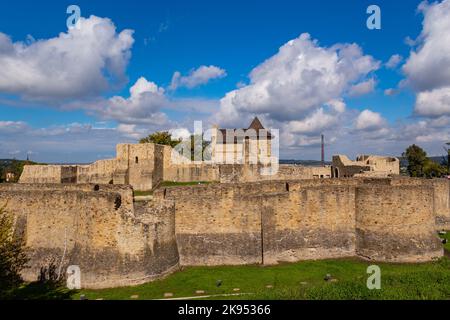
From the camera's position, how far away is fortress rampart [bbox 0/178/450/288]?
16.0 meters

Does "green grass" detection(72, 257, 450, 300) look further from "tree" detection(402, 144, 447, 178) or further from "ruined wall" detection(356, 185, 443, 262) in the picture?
"tree" detection(402, 144, 447, 178)

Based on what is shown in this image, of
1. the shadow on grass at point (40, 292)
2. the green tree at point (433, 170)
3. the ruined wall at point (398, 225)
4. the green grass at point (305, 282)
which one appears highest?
the green tree at point (433, 170)

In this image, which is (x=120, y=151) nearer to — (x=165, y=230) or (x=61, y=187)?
(x=61, y=187)

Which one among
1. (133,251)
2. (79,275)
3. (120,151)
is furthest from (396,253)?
(120,151)

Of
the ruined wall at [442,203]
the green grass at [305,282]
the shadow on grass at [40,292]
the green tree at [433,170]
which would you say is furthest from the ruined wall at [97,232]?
the green tree at [433,170]

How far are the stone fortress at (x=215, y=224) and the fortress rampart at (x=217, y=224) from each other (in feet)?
0.16

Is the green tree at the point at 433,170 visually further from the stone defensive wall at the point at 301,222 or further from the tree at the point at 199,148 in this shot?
the stone defensive wall at the point at 301,222

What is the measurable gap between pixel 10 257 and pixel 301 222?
14254 mm

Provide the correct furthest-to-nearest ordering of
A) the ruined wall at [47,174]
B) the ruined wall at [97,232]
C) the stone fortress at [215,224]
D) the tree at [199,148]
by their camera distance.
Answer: the tree at [199,148] < the ruined wall at [47,174] < the stone fortress at [215,224] < the ruined wall at [97,232]

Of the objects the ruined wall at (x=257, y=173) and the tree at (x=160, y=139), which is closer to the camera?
the ruined wall at (x=257, y=173)

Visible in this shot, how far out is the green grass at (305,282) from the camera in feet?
41.7

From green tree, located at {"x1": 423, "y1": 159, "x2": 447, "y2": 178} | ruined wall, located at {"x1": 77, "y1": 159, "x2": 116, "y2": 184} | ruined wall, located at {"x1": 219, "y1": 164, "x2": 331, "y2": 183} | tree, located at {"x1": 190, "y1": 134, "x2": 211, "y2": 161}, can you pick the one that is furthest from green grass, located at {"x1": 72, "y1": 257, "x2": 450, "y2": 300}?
green tree, located at {"x1": 423, "y1": 159, "x2": 447, "y2": 178}
